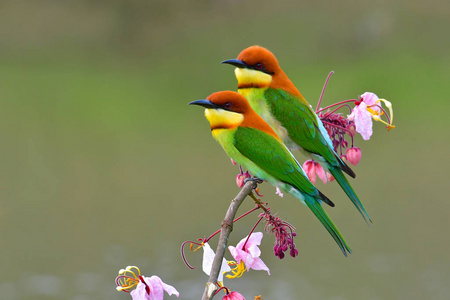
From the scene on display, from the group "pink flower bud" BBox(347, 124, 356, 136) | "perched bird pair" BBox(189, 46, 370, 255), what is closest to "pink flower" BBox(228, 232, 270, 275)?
"perched bird pair" BBox(189, 46, 370, 255)

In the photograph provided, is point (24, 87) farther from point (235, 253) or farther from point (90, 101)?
point (235, 253)

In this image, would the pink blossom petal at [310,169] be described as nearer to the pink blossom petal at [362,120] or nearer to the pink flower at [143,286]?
the pink blossom petal at [362,120]

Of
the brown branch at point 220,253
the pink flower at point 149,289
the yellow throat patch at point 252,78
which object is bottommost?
the pink flower at point 149,289

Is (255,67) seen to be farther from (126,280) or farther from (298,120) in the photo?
(126,280)

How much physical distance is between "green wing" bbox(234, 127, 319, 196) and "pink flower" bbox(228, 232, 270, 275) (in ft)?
0.30

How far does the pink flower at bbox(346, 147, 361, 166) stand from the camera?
96cm

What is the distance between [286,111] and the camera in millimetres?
1021

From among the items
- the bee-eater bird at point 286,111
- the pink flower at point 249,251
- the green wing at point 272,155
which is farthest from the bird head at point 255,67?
the pink flower at point 249,251

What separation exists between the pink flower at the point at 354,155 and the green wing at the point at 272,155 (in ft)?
0.34

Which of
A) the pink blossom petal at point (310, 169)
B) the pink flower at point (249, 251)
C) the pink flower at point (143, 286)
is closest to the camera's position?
the pink flower at point (143, 286)

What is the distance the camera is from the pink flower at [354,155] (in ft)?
3.16

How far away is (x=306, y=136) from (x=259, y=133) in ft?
0.42

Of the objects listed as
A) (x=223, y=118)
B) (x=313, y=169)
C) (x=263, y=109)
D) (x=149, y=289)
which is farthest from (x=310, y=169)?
(x=149, y=289)

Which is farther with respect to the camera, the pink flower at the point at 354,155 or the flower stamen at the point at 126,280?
the pink flower at the point at 354,155
